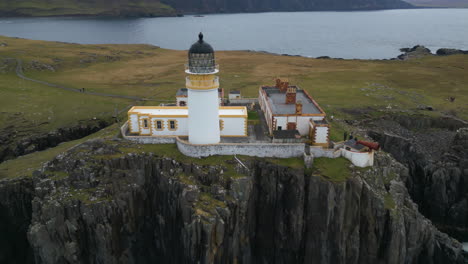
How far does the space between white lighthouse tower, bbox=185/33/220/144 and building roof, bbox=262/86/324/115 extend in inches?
337

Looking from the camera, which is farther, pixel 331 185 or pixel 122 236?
pixel 122 236

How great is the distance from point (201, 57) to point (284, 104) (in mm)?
15478

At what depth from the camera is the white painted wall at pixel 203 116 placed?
35.3 meters

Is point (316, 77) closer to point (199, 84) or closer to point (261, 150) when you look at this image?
point (261, 150)

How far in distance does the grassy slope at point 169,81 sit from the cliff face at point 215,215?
12.6 m

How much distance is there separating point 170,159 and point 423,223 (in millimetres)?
28825

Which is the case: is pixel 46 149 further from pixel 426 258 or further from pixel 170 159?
pixel 426 258

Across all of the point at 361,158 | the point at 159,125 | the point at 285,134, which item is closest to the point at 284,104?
the point at 285,134

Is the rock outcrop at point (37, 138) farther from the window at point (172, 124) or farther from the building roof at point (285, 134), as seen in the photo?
the building roof at point (285, 134)

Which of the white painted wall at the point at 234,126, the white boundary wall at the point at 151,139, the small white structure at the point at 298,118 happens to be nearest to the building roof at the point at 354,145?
the small white structure at the point at 298,118

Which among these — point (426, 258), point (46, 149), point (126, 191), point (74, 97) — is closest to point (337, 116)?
point (426, 258)

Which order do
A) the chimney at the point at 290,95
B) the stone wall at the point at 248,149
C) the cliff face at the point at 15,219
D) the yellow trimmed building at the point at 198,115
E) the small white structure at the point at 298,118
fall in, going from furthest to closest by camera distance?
1. the chimney at the point at 290,95
2. the cliff face at the point at 15,219
3. the small white structure at the point at 298,118
4. the stone wall at the point at 248,149
5. the yellow trimmed building at the point at 198,115

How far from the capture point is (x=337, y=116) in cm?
5744

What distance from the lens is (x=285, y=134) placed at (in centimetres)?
3797
